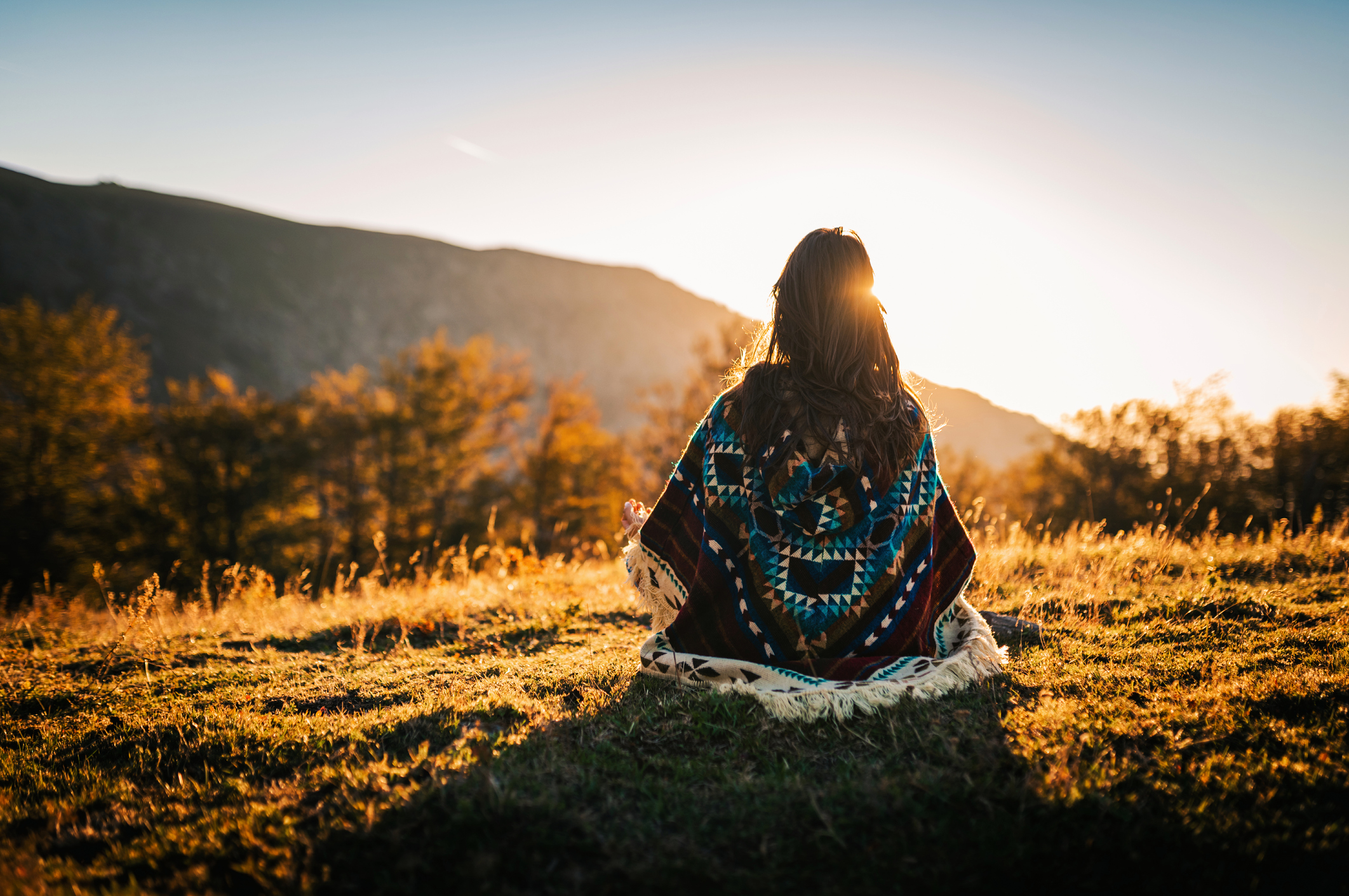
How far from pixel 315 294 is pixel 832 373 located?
118152 millimetres

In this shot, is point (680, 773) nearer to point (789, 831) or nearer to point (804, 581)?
point (789, 831)

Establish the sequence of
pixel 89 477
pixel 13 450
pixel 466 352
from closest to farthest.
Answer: pixel 13 450 < pixel 89 477 < pixel 466 352

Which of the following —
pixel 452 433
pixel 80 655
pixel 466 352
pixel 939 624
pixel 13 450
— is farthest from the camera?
pixel 466 352

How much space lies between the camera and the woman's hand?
3438 mm

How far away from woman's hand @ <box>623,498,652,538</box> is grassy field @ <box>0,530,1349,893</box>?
0.82 m

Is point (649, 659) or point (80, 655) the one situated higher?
point (649, 659)

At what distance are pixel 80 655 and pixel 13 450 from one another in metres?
21.9

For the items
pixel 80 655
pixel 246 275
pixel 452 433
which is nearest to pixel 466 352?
pixel 452 433

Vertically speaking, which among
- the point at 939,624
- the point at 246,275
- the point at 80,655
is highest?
the point at 246,275

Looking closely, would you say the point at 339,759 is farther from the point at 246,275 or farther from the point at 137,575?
the point at 246,275

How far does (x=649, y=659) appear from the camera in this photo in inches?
122

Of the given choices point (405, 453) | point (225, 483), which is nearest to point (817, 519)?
point (405, 453)

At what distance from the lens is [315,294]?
328 feet

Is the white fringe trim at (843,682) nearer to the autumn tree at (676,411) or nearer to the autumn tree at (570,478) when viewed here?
the autumn tree at (676,411)
